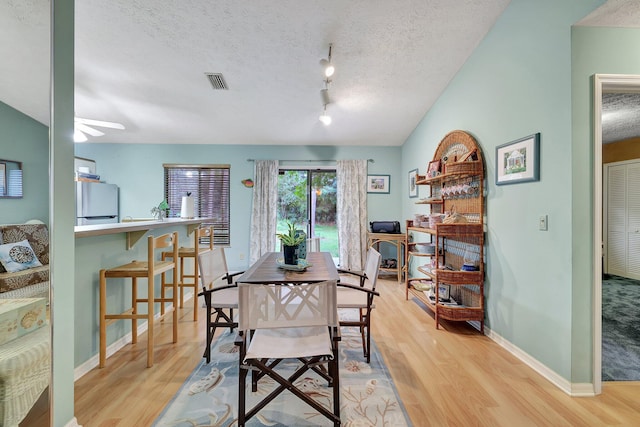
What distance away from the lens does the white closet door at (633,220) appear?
168 inches

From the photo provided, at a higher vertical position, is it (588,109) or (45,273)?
(588,109)

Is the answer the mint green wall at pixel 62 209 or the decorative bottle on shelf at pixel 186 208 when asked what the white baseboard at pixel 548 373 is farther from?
the decorative bottle on shelf at pixel 186 208

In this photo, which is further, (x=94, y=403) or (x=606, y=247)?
(x=606, y=247)

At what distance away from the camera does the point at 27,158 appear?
112cm

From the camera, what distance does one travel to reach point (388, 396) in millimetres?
1647

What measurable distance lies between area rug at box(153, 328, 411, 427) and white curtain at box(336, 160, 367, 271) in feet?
9.17

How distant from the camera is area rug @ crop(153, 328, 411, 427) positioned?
1449 millimetres

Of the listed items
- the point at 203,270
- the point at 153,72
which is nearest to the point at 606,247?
the point at 203,270

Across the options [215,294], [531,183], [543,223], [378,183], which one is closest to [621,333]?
[543,223]

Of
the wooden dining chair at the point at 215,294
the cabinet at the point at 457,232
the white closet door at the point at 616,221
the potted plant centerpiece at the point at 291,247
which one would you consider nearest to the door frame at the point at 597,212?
the cabinet at the point at 457,232

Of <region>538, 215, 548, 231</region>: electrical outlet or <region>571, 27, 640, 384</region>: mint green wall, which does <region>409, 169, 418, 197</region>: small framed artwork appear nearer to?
<region>538, 215, 548, 231</region>: electrical outlet

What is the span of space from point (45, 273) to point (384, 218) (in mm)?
Answer: 4514

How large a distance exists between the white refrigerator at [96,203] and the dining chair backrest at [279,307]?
4.21 metres

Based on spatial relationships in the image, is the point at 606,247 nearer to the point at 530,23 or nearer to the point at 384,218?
the point at 384,218
